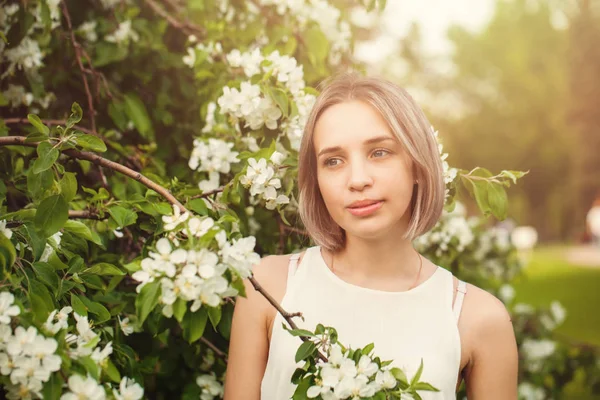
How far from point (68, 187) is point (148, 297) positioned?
47cm

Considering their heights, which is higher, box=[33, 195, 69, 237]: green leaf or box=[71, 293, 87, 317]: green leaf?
box=[33, 195, 69, 237]: green leaf

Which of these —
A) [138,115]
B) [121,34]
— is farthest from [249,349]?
[121,34]

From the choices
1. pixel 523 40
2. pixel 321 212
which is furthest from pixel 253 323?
pixel 523 40

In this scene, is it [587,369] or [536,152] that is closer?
[587,369]

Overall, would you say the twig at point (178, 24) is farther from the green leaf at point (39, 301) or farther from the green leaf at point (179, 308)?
the green leaf at point (179, 308)

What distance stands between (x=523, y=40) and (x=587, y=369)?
26.0m

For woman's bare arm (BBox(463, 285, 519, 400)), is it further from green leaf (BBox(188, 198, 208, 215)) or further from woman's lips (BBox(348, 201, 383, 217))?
green leaf (BBox(188, 198, 208, 215))

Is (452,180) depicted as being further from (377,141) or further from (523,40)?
(523,40)

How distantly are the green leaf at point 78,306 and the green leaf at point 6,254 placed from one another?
24 centimetres

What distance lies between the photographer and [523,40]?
91.3 ft

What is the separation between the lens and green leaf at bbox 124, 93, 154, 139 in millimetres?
2939

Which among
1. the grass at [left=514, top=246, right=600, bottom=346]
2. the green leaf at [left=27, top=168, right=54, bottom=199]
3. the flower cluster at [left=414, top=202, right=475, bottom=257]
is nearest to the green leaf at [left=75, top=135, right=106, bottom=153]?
the green leaf at [left=27, top=168, right=54, bottom=199]

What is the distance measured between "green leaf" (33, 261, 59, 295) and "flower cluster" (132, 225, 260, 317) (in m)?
0.37

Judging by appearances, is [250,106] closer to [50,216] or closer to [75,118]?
[75,118]
